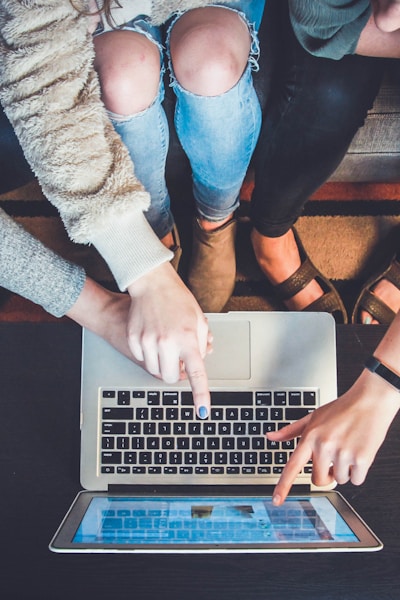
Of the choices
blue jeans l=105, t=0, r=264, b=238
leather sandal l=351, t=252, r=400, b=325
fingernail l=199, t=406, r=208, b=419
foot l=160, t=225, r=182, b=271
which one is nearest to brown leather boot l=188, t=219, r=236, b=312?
foot l=160, t=225, r=182, b=271

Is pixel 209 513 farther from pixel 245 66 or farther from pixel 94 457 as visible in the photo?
pixel 245 66

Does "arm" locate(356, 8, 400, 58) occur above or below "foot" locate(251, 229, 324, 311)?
above

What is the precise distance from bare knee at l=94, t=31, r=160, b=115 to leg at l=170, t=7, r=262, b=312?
0.15 feet

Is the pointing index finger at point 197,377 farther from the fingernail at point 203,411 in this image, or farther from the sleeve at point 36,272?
the sleeve at point 36,272

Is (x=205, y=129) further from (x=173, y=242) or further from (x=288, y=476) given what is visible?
(x=288, y=476)

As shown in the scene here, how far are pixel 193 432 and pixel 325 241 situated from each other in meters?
0.66

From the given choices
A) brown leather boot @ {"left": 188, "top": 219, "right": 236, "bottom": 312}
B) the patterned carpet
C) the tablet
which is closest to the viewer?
the tablet

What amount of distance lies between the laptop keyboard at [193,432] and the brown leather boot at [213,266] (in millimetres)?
418

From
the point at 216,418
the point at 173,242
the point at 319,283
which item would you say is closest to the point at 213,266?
the point at 173,242

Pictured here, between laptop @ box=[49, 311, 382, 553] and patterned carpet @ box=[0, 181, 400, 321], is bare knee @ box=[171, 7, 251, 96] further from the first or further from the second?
patterned carpet @ box=[0, 181, 400, 321]

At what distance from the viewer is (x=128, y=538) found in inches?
25.4

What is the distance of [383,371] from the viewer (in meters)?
0.68

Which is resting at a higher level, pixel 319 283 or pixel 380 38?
pixel 380 38

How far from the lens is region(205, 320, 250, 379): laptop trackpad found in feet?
2.47
